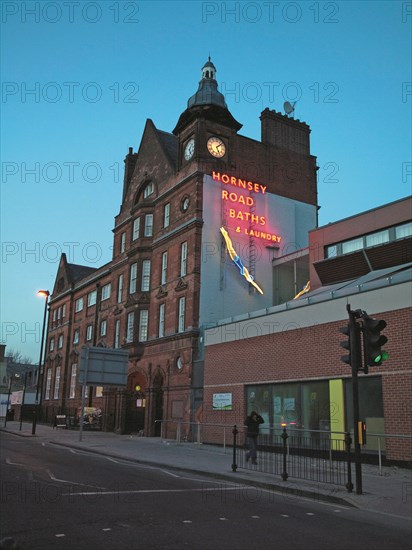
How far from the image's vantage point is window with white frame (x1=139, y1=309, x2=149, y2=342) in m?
36.0

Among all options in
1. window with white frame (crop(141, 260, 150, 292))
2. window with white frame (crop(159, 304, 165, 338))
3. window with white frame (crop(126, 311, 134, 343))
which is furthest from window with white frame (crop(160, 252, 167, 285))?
window with white frame (crop(126, 311, 134, 343))

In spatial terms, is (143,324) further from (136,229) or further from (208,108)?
(208,108)

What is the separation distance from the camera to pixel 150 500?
9750 mm

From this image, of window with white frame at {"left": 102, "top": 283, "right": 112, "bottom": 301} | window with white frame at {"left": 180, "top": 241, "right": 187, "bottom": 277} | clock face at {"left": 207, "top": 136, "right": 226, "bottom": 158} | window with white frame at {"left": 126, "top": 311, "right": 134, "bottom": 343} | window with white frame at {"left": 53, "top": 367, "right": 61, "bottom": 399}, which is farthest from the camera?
window with white frame at {"left": 53, "top": 367, "right": 61, "bottom": 399}

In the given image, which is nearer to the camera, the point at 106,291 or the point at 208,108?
the point at 208,108

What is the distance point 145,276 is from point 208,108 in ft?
38.8

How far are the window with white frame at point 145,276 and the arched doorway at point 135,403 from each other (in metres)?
5.80

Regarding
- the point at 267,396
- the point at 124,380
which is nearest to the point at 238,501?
the point at 267,396

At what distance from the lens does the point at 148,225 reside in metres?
37.8

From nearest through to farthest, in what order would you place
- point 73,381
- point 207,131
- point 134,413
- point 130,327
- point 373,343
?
point 373,343
point 207,131
point 134,413
point 130,327
point 73,381

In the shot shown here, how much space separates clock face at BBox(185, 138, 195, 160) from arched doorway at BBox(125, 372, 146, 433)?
578 inches

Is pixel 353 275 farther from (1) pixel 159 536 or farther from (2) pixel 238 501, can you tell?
(1) pixel 159 536

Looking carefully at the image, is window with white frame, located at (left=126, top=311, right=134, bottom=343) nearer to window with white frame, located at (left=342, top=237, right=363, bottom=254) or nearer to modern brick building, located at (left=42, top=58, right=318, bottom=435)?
modern brick building, located at (left=42, top=58, right=318, bottom=435)

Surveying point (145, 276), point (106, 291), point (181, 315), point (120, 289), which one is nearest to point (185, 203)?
point (145, 276)
